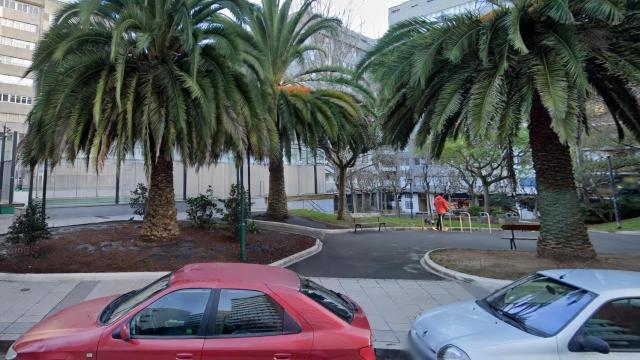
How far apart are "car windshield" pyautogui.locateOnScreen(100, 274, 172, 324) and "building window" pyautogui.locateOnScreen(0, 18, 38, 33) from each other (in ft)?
209

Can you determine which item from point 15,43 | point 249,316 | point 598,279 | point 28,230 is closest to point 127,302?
point 249,316

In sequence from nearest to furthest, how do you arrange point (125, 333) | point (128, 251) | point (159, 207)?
point (125, 333) → point (128, 251) → point (159, 207)

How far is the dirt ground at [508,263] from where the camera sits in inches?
366

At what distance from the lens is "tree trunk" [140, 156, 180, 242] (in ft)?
36.9

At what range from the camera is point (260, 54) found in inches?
433

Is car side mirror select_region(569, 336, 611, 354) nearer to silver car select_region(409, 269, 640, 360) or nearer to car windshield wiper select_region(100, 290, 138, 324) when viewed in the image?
silver car select_region(409, 269, 640, 360)

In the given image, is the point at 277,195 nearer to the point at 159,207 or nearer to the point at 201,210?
the point at 201,210

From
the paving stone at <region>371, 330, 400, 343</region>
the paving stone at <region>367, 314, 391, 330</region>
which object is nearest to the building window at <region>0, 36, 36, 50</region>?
the paving stone at <region>367, 314, 391, 330</region>

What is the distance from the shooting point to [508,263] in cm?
1016

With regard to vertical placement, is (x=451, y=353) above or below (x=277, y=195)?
below

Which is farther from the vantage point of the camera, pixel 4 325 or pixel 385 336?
pixel 4 325

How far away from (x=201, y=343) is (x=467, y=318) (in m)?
2.69

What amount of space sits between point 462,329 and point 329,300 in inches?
52.5

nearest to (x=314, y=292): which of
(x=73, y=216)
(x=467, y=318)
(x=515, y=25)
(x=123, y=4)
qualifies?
(x=467, y=318)
